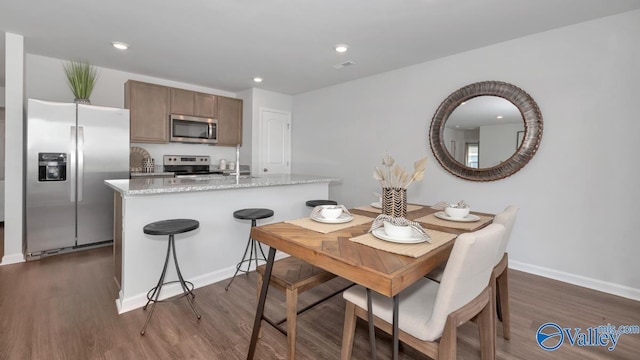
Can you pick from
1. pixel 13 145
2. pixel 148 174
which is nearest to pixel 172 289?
pixel 148 174

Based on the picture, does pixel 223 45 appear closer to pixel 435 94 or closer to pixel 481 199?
pixel 435 94

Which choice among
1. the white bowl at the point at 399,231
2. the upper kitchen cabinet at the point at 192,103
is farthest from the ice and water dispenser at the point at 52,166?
the white bowl at the point at 399,231

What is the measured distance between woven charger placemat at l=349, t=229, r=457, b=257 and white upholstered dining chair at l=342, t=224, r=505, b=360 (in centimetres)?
16

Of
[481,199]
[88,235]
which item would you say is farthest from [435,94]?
[88,235]

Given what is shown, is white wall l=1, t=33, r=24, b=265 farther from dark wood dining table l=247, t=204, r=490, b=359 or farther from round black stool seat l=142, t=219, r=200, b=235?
dark wood dining table l=247, t=204, r=490, b=359

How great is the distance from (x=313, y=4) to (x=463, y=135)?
86.3 inches

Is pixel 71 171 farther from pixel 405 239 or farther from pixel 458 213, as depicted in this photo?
pixel 458 213

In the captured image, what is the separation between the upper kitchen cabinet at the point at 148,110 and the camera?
13.4ft

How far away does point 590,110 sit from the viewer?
8.52ft

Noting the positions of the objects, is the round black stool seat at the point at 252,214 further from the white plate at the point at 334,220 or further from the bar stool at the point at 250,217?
the white plate at the point at 334,220

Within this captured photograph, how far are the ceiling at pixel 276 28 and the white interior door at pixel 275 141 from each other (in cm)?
144

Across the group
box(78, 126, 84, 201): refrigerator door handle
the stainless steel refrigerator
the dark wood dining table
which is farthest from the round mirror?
box(78, 126, 84, 201): refrigerator door handle

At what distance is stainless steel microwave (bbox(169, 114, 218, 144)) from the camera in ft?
14.7
